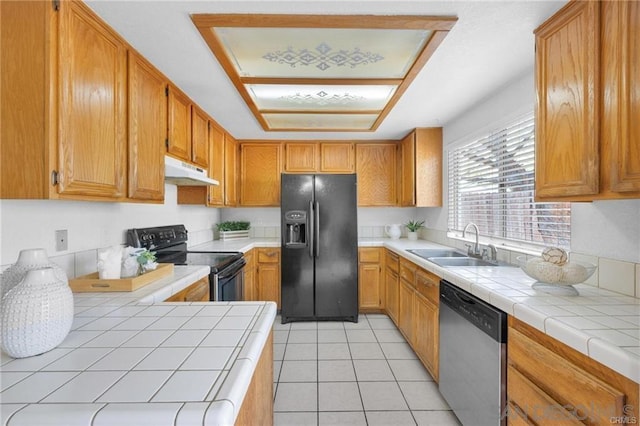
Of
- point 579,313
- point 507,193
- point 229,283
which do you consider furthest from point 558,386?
point 229,283

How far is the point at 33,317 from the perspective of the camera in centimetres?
75

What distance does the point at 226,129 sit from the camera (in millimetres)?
3291

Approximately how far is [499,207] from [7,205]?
120 inches

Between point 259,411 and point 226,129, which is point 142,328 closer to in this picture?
point 259,411

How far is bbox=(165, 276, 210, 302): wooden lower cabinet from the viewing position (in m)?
1.59

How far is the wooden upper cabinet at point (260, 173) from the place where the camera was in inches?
149

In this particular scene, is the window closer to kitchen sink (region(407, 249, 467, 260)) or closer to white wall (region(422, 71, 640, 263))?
white wall (region(422, 71, 640, 263))

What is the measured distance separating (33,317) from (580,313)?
1.80 m

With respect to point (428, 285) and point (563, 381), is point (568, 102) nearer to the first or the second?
point (563, 381)

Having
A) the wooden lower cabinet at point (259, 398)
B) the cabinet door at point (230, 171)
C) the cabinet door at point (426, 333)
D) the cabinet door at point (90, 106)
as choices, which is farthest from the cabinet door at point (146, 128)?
the cabinet door at point (426, 333)

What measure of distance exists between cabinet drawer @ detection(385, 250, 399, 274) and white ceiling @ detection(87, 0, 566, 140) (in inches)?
60.5

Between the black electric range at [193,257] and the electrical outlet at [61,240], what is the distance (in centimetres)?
52

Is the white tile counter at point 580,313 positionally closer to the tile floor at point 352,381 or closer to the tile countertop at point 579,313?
the tile countertop at point 579,313

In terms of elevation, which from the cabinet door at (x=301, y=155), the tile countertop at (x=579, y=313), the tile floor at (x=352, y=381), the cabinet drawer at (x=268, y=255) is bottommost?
the tile floor at (x=352, y=381)
